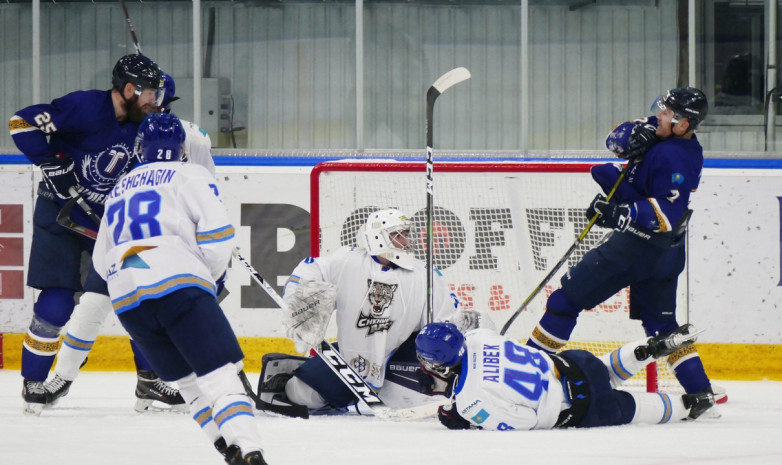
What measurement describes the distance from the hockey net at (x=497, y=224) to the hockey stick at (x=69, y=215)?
115 cm

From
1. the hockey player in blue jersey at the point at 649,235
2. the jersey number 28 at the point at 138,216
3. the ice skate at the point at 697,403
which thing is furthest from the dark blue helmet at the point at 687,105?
the jersey number 28 at the point at 138,216

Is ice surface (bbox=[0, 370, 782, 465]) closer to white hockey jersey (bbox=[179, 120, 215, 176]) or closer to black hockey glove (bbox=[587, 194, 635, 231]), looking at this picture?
black hockey glove (bbox=[587, 194, 635, 231])

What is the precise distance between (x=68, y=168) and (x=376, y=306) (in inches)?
46.9

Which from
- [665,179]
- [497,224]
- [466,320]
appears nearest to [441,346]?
[466,320]

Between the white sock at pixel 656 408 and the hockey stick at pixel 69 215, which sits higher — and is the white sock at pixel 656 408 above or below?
below

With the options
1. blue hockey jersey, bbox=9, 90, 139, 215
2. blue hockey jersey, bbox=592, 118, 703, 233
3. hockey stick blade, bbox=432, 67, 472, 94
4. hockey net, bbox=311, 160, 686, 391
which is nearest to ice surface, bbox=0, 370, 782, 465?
blue hockey jersey, bbox=592, 118, 703, 233

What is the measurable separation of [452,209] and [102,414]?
71.1 inches

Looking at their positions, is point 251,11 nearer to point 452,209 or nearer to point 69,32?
point 69,32

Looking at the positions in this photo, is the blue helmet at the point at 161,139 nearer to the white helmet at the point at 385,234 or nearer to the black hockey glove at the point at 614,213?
the white helmet at the point at 385,234

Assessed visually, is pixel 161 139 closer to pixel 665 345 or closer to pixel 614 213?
pixel 614 213

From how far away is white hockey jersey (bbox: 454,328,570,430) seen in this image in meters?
3.45

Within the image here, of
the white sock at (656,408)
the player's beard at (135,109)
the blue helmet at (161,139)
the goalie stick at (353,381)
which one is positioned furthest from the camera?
the player's beard at (135,109)

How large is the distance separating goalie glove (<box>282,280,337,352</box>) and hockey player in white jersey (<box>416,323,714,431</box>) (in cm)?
44

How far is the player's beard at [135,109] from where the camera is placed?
4.13 m
